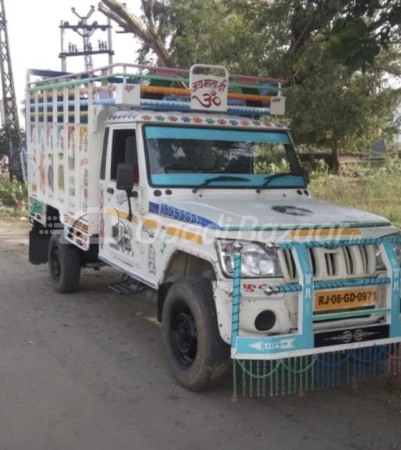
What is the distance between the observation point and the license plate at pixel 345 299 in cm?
418

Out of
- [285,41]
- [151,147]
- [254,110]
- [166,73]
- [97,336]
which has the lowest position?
[97,336]

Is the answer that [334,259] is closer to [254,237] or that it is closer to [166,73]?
[254,237]

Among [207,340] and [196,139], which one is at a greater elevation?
[196,139]

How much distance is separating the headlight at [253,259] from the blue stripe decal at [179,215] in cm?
19

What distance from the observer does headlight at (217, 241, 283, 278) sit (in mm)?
4145

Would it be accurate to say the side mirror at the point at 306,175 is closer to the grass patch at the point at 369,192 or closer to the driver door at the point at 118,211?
the driver door at the point at 118,211

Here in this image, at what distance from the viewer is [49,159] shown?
7859mm

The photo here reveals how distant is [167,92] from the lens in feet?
19.6

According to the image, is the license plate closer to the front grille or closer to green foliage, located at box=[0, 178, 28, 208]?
the front grille

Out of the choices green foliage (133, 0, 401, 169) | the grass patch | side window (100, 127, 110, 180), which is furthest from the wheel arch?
the grass patch

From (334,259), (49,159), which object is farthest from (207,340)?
(49,159)

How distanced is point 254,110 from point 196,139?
1.02 meters

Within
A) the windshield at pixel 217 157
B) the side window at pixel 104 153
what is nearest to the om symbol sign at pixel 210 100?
the windshield at pixel 217 157

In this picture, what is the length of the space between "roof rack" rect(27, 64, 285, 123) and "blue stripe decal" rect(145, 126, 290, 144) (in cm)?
33
